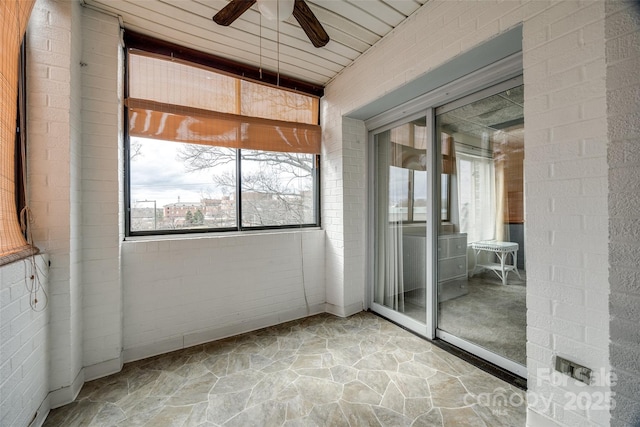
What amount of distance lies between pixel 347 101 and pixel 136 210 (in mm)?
2379

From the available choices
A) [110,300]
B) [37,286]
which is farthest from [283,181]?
[37,286]

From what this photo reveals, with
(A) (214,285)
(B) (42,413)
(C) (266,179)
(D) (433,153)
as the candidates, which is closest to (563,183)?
(D) (433,153)

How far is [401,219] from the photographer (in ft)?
Result: 9.11

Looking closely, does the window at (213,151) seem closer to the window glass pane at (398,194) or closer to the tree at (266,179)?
the tree at (266,179)

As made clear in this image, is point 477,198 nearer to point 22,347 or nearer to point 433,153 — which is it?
point 433,153

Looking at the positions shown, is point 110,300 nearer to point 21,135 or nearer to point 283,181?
point 21,135

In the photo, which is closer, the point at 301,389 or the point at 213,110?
the point at 301,389

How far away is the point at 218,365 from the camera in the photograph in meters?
2.09

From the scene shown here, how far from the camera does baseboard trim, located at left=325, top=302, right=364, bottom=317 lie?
294cm

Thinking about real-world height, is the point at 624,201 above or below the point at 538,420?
above

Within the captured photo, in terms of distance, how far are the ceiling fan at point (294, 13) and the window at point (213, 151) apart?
858mm

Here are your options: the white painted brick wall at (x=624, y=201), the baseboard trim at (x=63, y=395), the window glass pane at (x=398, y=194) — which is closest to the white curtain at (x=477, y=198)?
the window glass pane at (x=398, y=194)

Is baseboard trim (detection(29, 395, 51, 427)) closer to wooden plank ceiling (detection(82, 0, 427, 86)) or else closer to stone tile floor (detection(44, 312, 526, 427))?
stone tile floor (detection(44, 312, 526, 427))

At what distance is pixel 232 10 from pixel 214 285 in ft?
7.51
